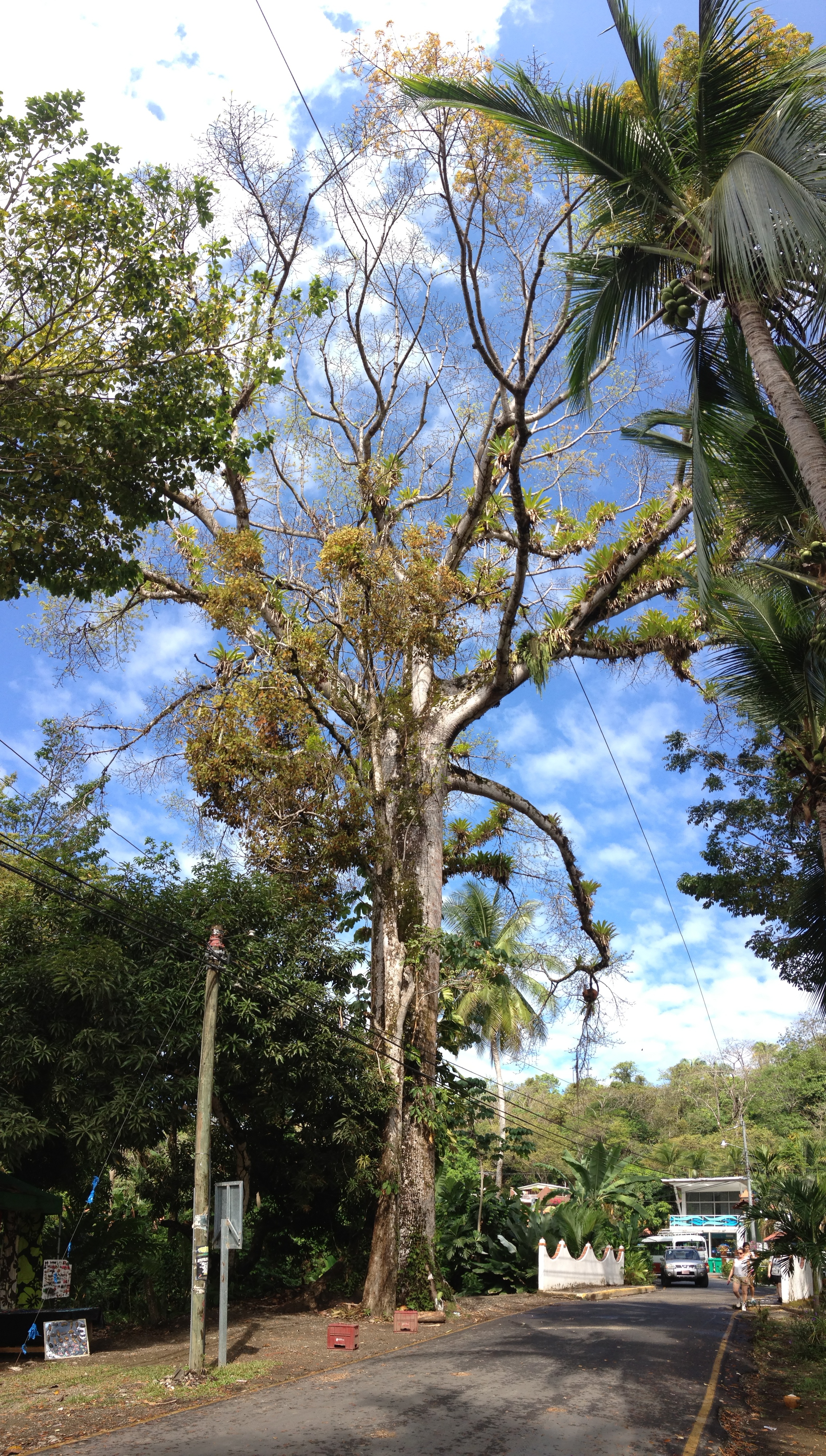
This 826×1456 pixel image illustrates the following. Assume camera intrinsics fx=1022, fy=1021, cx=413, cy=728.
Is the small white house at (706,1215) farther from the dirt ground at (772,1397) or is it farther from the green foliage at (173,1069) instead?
the dirt ground at (772,1397)

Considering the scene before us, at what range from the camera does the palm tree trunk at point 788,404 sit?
643 centimetres

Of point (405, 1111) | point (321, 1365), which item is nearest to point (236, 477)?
point (405, 1111)

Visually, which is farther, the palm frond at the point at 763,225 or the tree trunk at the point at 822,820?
the tree trunk at the point at 822,820

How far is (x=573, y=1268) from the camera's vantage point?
993 inches

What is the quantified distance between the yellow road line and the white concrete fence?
1060cm

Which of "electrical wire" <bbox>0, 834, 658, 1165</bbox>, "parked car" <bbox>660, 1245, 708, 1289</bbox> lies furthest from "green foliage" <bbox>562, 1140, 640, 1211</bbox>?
"electrical wire" <bbox>0, 834, 658, 1165</bbox>

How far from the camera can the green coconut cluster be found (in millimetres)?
7418

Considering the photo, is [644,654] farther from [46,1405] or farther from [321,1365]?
Result: [46,1405]

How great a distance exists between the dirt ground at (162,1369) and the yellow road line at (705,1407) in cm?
99

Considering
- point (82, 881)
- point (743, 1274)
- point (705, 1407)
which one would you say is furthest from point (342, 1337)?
point (743, 1274)

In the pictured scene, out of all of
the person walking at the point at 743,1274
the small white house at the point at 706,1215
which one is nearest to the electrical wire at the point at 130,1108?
the person walking at the point at 743,1274

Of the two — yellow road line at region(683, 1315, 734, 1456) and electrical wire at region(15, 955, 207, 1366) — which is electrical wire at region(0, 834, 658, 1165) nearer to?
electrical wire at region(15, 955, 207, 1366)

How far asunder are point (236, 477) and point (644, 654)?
834 cm

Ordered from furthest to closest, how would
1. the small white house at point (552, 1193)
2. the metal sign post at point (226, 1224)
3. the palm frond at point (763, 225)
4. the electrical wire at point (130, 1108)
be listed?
1. the small white house at point (552, 1193)
2. the electrical wire at point (130, 1108)
3. the metal sign post at point (226, 1224)
4. the palm frond at point (763, 225)
